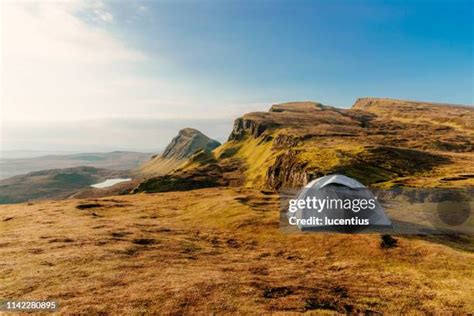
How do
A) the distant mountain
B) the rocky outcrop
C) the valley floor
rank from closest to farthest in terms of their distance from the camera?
the valley floor, the distant mountain, the rocky outcrop

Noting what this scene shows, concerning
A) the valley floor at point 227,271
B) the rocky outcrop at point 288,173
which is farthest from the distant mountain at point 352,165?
the valley floor at point 227,271

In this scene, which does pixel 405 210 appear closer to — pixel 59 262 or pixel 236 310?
pixel 236 310

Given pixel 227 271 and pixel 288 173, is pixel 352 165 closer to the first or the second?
pixel 288 173

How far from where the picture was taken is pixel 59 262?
28.4 m

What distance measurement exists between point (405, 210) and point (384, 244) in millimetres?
23066

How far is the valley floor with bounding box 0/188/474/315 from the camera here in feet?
68.0

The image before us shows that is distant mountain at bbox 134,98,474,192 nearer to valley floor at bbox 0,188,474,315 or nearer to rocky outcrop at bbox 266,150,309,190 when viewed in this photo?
rocky outcrop at bbox 266,150,309,190

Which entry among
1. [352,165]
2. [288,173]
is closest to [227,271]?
[352,165]

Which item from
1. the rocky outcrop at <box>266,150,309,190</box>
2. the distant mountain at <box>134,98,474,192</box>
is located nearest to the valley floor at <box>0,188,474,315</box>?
the distant mountain at <box>134,98,474,192</box>

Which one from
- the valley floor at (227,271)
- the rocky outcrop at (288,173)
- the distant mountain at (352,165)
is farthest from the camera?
the rocky outcrop at (288,173)

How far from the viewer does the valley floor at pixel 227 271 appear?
816 inches

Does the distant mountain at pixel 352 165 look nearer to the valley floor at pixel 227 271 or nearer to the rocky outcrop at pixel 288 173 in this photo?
the rocky outcrop at pixel 288 173

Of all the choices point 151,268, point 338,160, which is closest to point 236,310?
point 151,268

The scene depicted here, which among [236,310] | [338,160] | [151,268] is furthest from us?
[338,160]
